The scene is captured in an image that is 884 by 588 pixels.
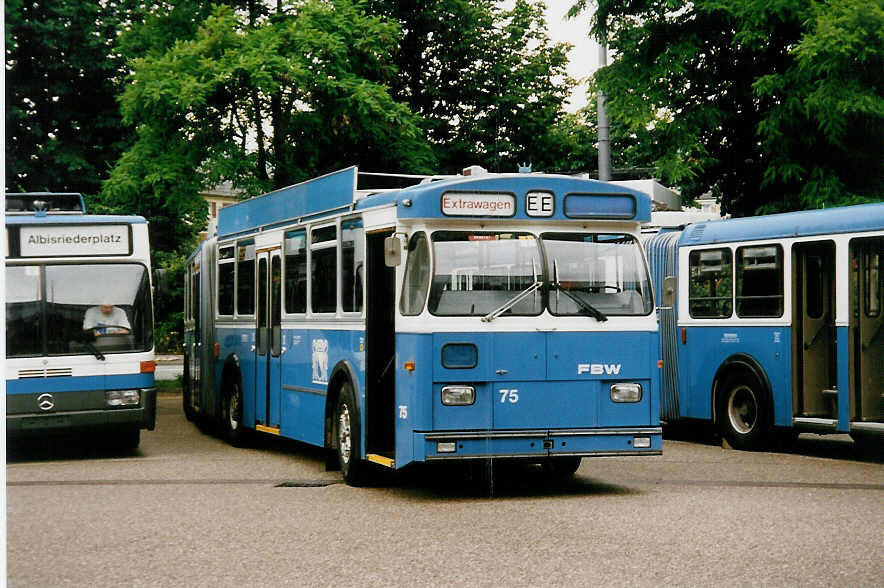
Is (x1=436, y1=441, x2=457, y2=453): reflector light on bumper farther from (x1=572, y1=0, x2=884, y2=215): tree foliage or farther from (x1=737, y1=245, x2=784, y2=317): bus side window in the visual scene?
(x1=572, y1=0, x2=884, y2=215): tree foliage

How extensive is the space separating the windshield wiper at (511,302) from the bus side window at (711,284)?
5.75 m

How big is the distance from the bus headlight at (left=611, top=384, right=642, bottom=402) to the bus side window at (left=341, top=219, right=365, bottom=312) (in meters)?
2.47

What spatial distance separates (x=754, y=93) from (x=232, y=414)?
35.2 ft

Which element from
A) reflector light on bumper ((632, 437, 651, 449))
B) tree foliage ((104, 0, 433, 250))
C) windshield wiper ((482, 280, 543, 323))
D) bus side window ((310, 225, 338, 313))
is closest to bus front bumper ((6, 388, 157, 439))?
bus side window ((310, 225, 338, 313))

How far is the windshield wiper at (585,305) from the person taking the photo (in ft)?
38.0

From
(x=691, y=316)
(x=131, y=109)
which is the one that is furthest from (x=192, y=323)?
(x=691, y=316)

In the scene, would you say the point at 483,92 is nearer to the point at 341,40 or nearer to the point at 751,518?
the point at 341,40

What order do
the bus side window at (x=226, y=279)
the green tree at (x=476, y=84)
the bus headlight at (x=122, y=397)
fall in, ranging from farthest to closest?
the green tree at (x=476, y=84)
the bus side window at (x=226, y=279)
the bus headlight at (x=122, y=397)

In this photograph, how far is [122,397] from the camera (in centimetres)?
1560

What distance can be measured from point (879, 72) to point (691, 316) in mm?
6583

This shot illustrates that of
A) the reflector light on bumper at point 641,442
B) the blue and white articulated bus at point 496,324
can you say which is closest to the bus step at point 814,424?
the blue and white articulated bus at point 496,324

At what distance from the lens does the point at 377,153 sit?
1111 inches

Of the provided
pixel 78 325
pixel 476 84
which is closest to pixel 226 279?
pixel 78 325

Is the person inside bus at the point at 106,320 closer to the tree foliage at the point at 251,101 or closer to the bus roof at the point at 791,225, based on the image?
the bus roof at the point at 791,225
